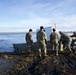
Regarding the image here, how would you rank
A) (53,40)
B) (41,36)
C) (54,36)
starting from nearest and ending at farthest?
(41,36) < (54,36) < (53,40)

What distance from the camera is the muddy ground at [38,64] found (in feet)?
52.3

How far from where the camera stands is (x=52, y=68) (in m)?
16.4

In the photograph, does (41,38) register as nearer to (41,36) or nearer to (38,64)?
(41,36)

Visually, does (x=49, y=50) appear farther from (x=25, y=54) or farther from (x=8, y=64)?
(x=8, y=64)

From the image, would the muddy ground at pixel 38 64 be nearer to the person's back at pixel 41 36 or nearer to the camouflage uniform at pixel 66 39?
the camouflage uniform at pixel 66 39

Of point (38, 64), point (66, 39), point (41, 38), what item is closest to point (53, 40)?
point (66, 39)

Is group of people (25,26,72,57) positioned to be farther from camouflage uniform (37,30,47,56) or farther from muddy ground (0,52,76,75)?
muddy ground (0,52,76,75)

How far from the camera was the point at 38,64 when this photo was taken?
16.9 metres

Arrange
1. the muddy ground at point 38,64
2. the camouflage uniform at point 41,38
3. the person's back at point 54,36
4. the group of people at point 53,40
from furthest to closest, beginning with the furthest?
the person's back at point 54,36 → the group of people at point 53,40 → the camouflage uniform at point 41,38 → the muddy ground at point 38,64

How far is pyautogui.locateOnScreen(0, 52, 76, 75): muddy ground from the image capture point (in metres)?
15.9

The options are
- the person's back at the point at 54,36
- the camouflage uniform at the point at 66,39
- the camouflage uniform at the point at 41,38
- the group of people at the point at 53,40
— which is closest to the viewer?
the camouflage uniform at the point at 41,38

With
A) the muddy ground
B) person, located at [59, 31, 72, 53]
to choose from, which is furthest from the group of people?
the muddy ground

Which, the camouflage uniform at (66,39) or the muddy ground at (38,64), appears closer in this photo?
the muddy ground at (38,64)

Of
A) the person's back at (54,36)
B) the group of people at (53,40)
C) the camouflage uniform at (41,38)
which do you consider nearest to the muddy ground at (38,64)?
the group of people at (53,40)
